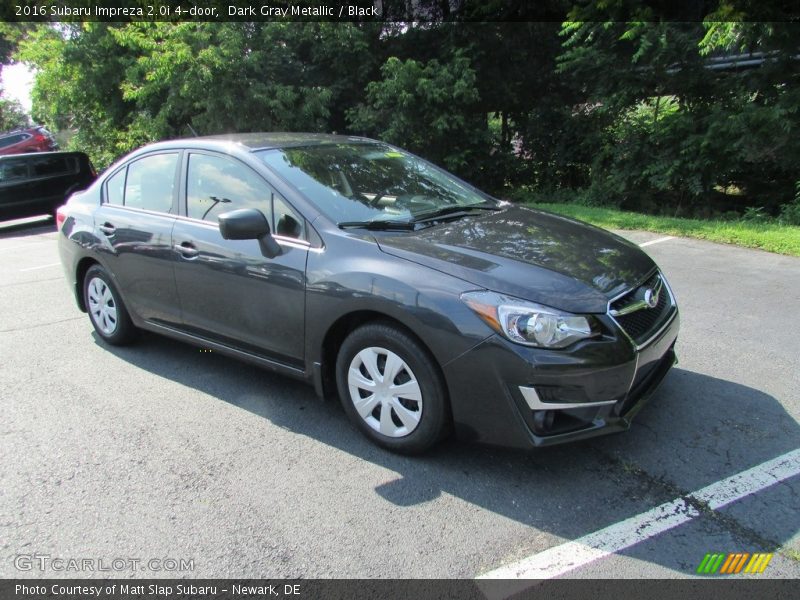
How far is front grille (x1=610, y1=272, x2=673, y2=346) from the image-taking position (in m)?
2.99

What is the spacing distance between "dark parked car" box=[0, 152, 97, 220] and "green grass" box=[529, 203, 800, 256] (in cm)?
1159

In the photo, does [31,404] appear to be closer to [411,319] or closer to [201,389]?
[201,389]

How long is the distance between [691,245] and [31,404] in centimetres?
746

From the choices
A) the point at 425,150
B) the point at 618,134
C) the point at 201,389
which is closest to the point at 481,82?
the point at 425,150

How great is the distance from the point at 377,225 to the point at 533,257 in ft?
2.99

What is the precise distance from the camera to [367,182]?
3945 millimetres

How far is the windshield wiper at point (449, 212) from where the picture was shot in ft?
12.1

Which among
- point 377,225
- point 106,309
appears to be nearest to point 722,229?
point 377,225

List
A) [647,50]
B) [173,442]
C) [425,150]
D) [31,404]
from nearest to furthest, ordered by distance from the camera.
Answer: [173,442] < [31,404] < [647,50] < [425,150]

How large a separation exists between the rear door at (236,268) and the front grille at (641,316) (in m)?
1.70

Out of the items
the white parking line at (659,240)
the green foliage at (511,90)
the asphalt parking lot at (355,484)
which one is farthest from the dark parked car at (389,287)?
the green foliage at (511,90)

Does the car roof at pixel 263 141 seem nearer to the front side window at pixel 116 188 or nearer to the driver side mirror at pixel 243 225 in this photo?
the front side window at pixel 116 188

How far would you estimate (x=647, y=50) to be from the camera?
36.2 feet

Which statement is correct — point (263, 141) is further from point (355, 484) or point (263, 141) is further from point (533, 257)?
point (355, 484)
